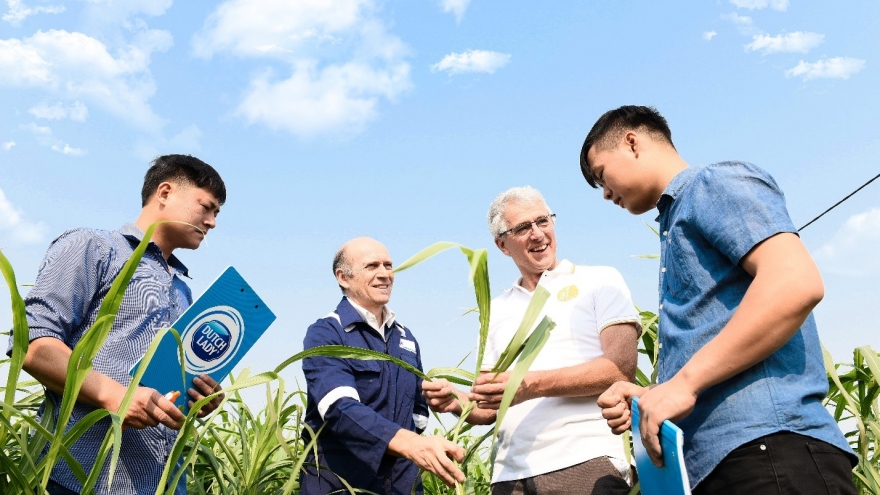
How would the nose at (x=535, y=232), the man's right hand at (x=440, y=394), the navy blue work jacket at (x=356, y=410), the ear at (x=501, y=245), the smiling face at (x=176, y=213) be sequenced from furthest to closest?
the ear at (x=501, y=245), the nose at (x=535, y=232), the smiling face at (x=176, y=213), the navy blue work jacket at (x=356, y=410), the man's right hand at (x=440, y=394)

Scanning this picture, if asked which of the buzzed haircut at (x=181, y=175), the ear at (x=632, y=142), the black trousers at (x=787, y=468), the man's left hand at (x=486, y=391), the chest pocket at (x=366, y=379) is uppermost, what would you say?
the buzzed haircut at (x=181, y=175)

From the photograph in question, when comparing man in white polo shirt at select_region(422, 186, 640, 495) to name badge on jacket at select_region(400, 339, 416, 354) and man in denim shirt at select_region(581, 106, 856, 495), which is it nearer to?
name badge on jacket at select_region(400, 339, 416, 354)

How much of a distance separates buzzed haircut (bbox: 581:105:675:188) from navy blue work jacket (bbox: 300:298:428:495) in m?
0.89

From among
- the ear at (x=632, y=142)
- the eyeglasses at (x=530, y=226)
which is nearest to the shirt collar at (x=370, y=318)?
the eyeglasses at (x=530, y=226)

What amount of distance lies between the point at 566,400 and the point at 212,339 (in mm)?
Answer: 925

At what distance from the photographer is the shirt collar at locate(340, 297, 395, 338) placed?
235cm

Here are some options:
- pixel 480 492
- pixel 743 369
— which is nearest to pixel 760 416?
pixel 743 369

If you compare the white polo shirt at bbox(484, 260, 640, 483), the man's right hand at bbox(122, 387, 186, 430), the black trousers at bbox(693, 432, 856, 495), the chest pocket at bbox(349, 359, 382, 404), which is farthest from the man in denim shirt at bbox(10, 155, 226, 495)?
the black trousers at bbox(693, 432, 856, 495)

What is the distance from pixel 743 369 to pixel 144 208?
1.73 metres

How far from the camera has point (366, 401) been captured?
221 cm

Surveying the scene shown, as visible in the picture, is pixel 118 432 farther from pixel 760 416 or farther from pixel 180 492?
pixel 760 416

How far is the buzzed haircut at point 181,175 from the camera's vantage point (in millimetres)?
2260

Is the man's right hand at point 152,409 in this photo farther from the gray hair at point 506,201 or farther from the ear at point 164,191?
the gray hair at point 506,201

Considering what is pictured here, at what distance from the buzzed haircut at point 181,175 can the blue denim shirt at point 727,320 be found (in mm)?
1424
